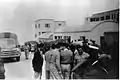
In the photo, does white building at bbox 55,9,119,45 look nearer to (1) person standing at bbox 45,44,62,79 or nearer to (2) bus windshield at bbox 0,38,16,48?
(1) person standing at bbox 45,44,62,79

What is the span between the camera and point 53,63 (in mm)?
1909

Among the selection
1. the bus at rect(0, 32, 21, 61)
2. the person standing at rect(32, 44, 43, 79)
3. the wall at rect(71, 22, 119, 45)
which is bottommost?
the person standing at rect(32, 44, 43, 79)

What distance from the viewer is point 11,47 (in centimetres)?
188

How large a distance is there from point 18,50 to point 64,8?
2.53 ft

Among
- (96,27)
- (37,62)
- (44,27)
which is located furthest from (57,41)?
(96,27)

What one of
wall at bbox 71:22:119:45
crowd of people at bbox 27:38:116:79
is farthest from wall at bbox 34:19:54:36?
wall at bbox 71:22:119:45

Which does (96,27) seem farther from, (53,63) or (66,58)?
(53,63)

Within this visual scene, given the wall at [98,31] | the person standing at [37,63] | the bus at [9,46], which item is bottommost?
the person standing at [37,63]

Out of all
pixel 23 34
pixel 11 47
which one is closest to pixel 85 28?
pixel 23 34

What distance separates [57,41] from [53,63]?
27cm

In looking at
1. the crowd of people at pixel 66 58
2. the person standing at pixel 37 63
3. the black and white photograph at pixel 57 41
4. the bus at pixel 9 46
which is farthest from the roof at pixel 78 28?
the bus at pixel 9 46

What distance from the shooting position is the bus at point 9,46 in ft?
6.08

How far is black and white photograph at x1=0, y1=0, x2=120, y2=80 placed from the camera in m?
1.87

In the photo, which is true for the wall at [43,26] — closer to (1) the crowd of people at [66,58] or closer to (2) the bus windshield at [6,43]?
(1) the crowd of people at [66,58]
